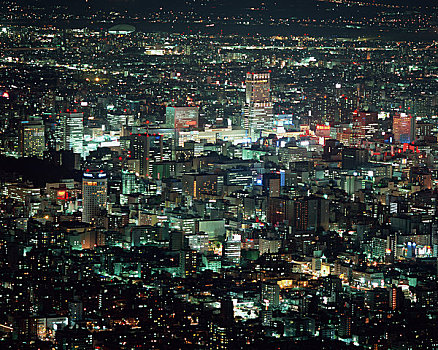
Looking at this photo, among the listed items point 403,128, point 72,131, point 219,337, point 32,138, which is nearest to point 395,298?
point 219,337

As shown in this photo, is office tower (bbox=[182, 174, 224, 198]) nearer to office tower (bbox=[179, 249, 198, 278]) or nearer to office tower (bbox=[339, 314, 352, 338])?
office tower (bbox=[179, 249, 198, 278])

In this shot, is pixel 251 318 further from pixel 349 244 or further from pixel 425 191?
pixel 425 191

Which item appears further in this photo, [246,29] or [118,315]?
[246,29]

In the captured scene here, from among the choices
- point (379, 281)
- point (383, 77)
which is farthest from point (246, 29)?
→ point (379, 281)

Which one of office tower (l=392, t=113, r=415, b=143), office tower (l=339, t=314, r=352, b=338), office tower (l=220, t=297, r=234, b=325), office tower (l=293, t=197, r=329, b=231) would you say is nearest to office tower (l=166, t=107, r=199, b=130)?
office tower (l=392, t=113, r=415, b=143)

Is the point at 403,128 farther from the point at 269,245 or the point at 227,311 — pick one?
the point at 227,311

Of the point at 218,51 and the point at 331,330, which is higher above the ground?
the point at 218,51
